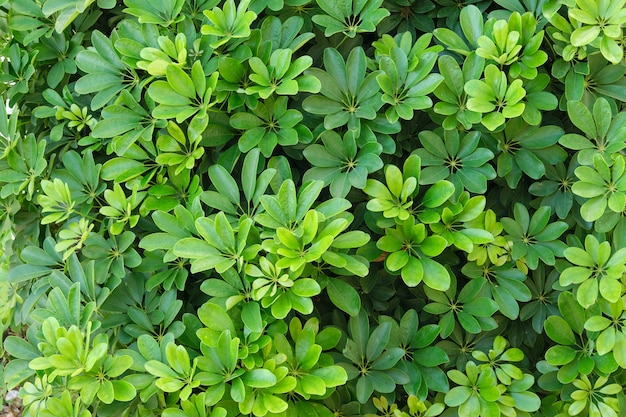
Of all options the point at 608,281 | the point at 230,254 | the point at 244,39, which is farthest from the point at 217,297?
the point at 608,281

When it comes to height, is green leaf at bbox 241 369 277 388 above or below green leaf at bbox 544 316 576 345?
above

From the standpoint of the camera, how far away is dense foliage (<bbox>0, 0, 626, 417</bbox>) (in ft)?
3.27

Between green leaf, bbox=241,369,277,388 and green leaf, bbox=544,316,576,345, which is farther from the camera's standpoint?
green leaf, bbox=544,316,576,345

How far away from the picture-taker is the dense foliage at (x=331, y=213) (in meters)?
1.00

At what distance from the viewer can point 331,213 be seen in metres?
0.99

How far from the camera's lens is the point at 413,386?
1116 millimetres

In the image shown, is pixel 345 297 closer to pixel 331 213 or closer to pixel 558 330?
pixel 331 213

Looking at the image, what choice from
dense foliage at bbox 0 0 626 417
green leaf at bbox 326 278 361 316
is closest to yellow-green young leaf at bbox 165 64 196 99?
dense foliage at bbox 0 0 626 417

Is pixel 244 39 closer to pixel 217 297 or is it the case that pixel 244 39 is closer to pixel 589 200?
pixel 217 297

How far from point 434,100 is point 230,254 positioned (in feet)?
1.64

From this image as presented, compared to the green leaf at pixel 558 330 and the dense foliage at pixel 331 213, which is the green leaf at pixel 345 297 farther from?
the green leaf at pixel 558 330

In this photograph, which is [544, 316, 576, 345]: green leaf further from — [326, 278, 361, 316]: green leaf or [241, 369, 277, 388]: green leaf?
[241, 369, 277, 388]: green leaf

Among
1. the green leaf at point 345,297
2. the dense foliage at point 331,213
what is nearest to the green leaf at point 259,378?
the dense foliage at point 331,213

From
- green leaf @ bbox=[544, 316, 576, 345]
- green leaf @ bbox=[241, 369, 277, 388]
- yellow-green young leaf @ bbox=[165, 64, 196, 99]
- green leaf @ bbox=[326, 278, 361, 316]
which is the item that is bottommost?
green leaf @ bbox=[544, 316, 576, 345]
